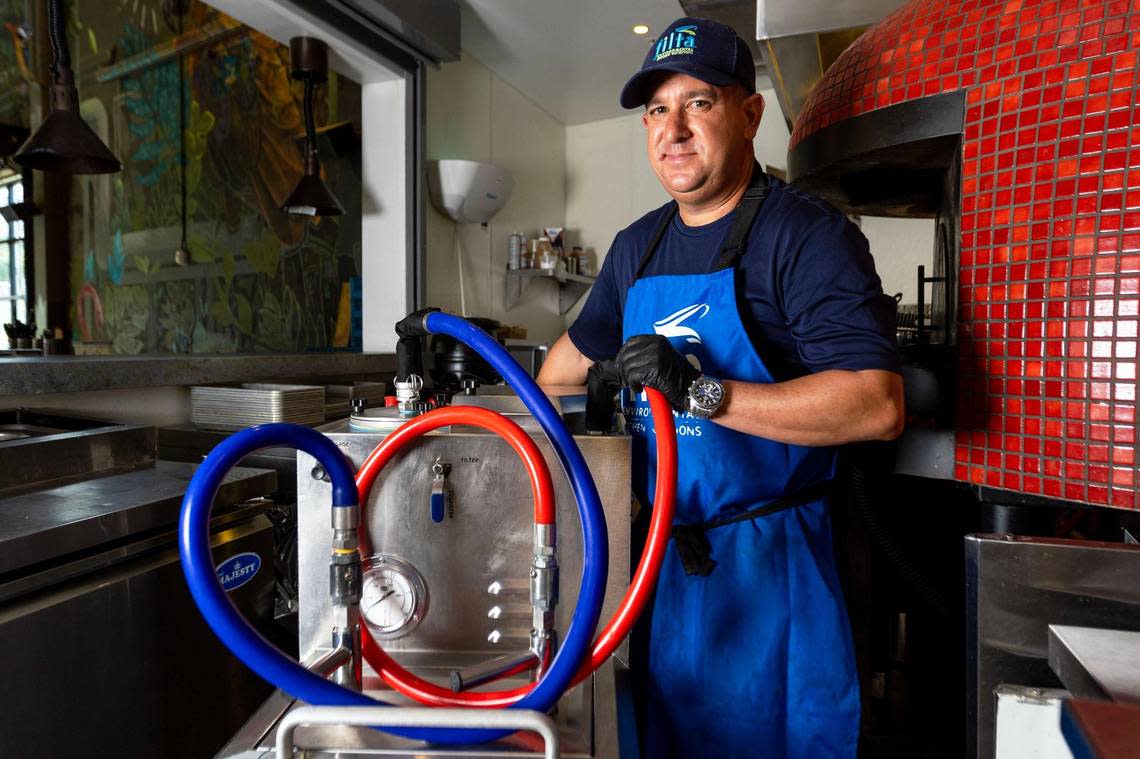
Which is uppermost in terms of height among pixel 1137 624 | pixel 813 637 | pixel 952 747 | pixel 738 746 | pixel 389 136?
pixel 389 136

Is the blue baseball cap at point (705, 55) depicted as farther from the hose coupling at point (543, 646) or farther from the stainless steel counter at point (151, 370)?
the stainless steel counter at point (151, 370)

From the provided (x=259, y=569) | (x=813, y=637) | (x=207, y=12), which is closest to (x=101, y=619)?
(x=259, y=569)

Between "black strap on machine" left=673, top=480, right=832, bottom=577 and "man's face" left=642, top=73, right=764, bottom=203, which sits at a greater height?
"man's face" left=642, top=73, right=764, bottom=203

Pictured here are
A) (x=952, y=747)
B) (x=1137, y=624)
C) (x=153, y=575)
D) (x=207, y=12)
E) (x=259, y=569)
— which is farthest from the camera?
(x=207, y=12)

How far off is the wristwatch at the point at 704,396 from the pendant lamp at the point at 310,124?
81.8 inches

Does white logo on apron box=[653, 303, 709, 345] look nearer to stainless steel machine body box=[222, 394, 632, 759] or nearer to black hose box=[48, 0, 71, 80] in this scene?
stainless steel machine body box=[222, 394, 632, 759]

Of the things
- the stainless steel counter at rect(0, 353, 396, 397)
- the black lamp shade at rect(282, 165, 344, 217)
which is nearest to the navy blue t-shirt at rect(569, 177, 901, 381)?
the stainless steel counter at rect(0, 353, 396, 397)

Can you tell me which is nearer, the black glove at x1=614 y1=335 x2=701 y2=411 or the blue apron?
the black glove at x1=614 y1=335 x2=701 y2=411

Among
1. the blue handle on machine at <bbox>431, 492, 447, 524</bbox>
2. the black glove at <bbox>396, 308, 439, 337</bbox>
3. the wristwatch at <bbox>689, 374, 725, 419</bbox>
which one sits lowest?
the blue handle on machine at <bbox>431, 492, 447, 524</bbox>

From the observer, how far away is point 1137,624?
699mm

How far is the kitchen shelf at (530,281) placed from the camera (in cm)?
421

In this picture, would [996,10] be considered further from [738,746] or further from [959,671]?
[959,671]

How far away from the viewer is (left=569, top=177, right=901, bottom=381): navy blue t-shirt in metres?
1.03

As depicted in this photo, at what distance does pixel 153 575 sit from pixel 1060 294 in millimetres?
1465
